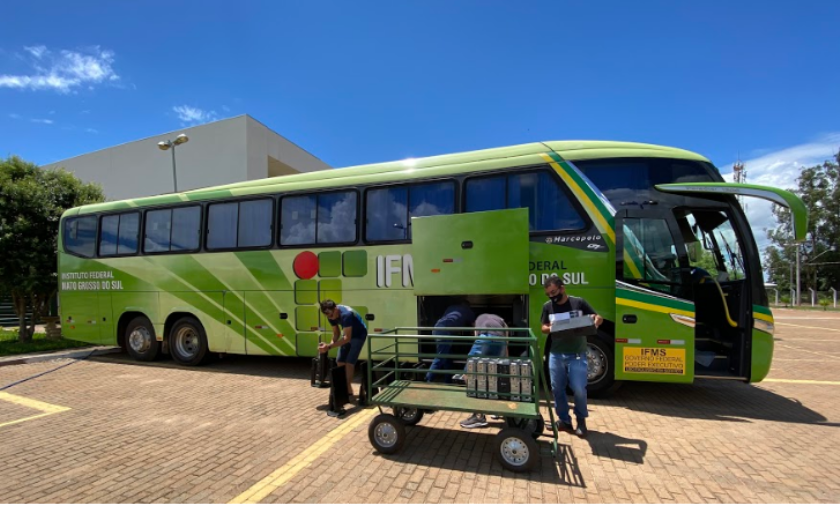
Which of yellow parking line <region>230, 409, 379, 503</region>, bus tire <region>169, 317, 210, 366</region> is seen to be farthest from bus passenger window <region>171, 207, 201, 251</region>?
yellow parking line <region>230, 409, 379, 503</region>

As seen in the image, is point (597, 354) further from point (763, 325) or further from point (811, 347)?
point (811, 347)

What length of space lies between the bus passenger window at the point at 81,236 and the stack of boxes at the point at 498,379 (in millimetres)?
9650

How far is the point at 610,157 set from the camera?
559cm

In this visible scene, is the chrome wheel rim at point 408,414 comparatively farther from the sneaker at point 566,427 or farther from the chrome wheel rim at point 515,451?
the sneaker at point 566,427

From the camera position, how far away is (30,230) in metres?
10.7

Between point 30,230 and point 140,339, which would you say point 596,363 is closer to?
point 140,339

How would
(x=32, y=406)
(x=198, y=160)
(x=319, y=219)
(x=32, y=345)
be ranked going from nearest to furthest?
(x=32, y=406) < (x=319, y=219) < (x=32, y=345) < (x=198, y=160)

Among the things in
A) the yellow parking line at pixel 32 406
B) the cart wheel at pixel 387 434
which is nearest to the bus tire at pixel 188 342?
the yellow parking line at pixel 32 406

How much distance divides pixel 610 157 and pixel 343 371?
4.77 m

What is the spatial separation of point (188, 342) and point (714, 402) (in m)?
9.76

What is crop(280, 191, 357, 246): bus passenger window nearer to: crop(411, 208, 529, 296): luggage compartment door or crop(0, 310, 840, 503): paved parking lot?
crop(411, 208, 529, 296): luggage compartment door

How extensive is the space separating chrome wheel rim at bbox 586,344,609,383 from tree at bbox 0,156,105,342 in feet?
44.7

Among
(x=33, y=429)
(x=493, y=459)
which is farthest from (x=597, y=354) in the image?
(x=33, y=429)

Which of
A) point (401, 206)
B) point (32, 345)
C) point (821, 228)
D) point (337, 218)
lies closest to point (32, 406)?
point (337, 218)
